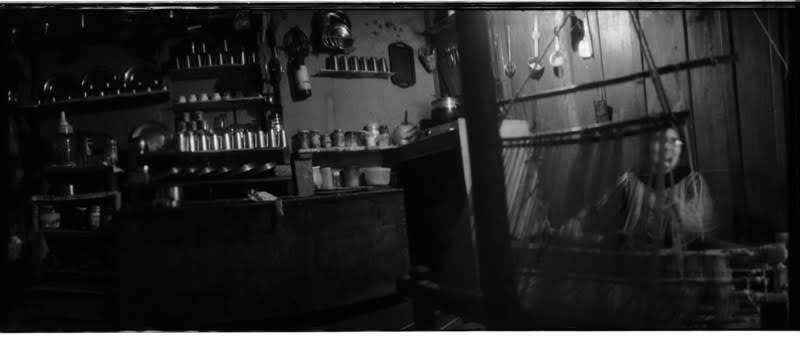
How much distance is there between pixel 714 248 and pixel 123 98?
8.64 feet

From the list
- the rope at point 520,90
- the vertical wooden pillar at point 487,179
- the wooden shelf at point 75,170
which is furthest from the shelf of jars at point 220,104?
the rope at point 520,90

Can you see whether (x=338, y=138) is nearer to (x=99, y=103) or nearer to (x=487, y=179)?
(x=487, y=179)

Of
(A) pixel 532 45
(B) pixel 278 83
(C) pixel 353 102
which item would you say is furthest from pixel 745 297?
(B) pixel 278 83

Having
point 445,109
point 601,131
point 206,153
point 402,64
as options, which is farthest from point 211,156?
point 601,131

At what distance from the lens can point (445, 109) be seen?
6.12ft

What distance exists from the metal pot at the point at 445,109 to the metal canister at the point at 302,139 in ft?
1.75

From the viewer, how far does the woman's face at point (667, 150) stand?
1.79m

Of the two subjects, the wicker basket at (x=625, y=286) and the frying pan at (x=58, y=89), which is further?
the frying pan at (x=58, y=89)

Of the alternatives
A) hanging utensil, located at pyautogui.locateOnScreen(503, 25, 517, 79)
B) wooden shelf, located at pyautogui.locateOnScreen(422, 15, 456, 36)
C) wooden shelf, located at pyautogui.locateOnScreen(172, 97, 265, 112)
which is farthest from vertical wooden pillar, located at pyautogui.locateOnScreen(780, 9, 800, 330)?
wooden shelf, located at pyautogui.locateOnScreen(172, 97, 265, 112)

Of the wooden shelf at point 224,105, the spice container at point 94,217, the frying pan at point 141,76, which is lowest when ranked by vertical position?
the spice container at point 94,217

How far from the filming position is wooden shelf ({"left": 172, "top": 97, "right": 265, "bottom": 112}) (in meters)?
1.93

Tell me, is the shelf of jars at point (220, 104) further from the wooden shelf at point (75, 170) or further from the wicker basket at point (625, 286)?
the wicker basket at point (625, 286)

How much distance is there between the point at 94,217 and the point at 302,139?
0.96 metres

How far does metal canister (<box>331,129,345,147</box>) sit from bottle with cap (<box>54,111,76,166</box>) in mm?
1107
